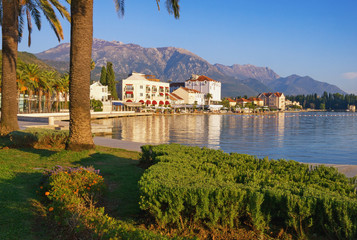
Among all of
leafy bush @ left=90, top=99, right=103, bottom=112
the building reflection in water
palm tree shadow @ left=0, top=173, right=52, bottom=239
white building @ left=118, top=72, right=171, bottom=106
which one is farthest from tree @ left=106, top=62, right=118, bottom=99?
palm tree shadow @ left=0, top=173, right=52, bottom=239

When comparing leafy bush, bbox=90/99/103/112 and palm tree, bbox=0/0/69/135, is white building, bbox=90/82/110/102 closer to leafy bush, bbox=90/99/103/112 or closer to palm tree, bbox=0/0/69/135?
leafy bush, bbox=90/99/103/112

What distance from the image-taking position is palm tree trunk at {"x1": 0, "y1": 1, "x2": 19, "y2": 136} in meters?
14.7

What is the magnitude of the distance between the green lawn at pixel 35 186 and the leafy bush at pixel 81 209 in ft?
1.00

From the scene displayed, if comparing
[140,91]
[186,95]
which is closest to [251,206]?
[140,91]

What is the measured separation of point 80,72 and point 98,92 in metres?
80.5

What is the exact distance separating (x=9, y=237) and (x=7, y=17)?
13410mm

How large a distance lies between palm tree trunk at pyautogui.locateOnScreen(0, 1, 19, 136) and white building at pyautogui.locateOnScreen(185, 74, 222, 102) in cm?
15603

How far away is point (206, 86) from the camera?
175 metres

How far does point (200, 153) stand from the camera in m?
9.23

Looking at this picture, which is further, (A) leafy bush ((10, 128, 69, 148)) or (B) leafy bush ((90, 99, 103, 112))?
(B) leafy bush ((90, 99, 103, 112))

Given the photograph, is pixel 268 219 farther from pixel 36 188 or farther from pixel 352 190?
pixel 36 188

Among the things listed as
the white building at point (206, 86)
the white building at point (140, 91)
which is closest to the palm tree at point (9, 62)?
the white building at point (140, 91)

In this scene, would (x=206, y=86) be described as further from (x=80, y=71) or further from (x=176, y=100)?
(x=80, y=71)

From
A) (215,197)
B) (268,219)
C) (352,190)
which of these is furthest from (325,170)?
(215,197)
